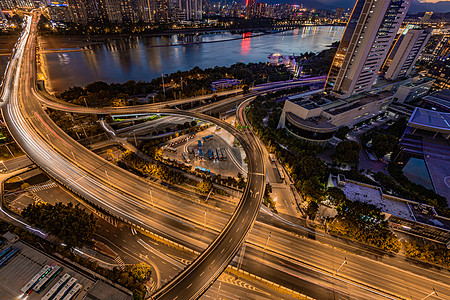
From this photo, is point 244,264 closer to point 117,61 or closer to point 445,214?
point 445,214

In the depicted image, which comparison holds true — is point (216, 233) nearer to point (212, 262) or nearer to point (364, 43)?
point (212, 262)

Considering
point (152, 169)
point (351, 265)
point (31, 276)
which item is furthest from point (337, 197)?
point (31, 276)

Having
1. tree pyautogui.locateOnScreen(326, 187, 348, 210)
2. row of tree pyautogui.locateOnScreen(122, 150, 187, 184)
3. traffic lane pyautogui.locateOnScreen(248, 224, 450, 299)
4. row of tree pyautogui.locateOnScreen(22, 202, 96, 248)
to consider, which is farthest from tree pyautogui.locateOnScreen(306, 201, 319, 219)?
row of tree pyautogui.locateOnScreen(22, 202, 96, 248)

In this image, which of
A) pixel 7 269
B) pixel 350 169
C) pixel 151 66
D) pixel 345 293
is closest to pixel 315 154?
pixel 350 169

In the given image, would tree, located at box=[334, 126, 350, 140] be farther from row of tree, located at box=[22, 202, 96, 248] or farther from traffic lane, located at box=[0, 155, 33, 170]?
traffic lane, located at box=[0, 155, 33, 170]

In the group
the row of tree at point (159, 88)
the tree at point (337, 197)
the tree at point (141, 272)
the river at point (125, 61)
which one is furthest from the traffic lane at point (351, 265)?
the river at point (125, 61)

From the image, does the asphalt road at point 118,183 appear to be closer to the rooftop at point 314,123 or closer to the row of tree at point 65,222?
the row of tree at point 65,222
